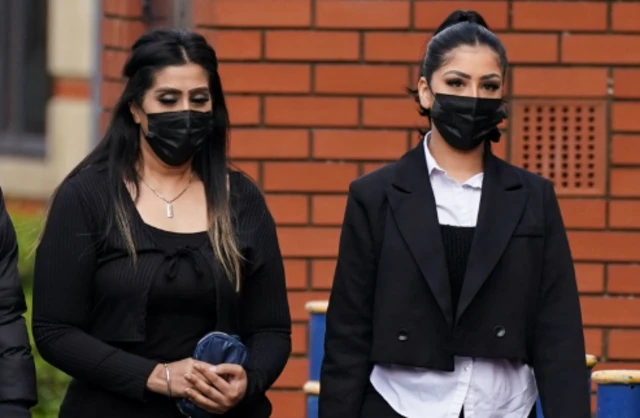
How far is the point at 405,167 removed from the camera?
4.99 meters

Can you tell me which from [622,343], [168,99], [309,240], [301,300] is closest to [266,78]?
[309,240]

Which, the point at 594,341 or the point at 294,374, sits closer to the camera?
the point at 594,341

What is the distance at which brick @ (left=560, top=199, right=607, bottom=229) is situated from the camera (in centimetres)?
715

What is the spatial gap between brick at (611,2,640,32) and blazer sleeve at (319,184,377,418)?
A: 2.52 metres

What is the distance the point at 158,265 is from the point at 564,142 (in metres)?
2.69

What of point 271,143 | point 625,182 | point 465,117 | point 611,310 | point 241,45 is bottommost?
point 611,310

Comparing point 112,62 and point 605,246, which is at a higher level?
point 112,62

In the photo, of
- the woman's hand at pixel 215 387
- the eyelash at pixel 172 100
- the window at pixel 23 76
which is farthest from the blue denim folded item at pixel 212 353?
the window at pixel 23 76

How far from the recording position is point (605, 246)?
714 centimetres

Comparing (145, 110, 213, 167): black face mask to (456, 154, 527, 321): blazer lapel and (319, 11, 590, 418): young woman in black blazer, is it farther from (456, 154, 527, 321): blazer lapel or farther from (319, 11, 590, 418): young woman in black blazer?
(456, 154, 527, 321): blazer lapel

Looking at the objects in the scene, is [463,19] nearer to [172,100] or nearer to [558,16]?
[172,100]

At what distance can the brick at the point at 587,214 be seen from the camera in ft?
23.5

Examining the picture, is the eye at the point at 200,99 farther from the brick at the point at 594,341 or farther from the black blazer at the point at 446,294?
the brick at the point at 594,341

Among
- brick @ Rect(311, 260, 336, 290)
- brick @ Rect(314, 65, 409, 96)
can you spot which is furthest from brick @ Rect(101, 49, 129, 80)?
brick @ Rect(311, 260, 336, 290)
